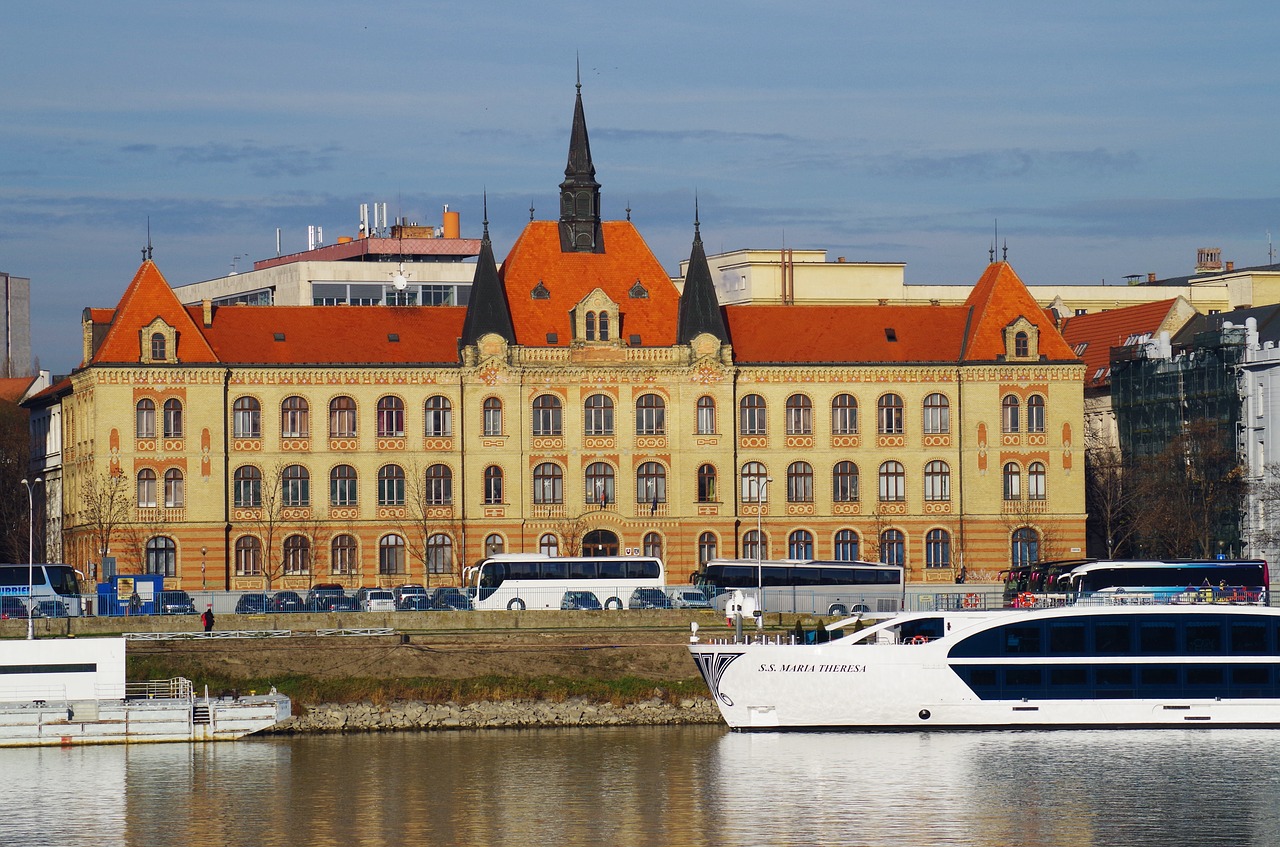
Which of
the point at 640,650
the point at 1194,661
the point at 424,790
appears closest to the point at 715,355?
the point at 640,650

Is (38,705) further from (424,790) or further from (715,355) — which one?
(715,355)

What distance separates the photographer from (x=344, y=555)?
434 ft

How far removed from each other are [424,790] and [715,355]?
58910 millimetres

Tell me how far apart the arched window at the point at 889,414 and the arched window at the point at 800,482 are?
4.44 metres

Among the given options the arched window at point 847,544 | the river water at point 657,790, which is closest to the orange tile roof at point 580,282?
the arched window at point 847,544

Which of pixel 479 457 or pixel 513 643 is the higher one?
pixel 479 457

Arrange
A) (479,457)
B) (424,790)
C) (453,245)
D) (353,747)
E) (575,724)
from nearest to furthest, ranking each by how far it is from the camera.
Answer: (424,790) < (353,747) < (575,724) < (479,457) < (453,245)

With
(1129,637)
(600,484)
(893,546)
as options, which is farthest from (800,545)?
(1129,637)

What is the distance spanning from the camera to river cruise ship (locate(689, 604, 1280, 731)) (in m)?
90.5

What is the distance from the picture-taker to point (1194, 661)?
91.0 m

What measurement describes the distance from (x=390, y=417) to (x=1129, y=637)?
5228 cm

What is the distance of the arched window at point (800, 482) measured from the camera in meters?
135

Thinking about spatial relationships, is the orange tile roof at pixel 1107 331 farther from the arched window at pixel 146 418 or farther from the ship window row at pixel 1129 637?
the ship window row at pixel 1129 637

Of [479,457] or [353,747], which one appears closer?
[353,747]
